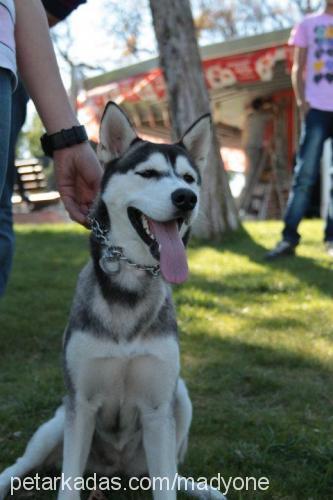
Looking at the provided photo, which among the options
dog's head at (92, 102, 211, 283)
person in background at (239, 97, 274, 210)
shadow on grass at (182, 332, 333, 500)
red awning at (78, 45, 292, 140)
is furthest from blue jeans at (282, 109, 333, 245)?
person in background at (239, 97, 274, 210)

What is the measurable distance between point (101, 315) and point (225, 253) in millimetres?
4961

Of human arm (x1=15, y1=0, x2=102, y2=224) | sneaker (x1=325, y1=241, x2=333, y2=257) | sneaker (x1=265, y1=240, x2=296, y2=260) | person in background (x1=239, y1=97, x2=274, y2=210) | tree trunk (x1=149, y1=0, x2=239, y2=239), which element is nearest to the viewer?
human arm (x1=15, y1=0, x2=102, y2=224)

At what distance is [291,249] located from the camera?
6832mm

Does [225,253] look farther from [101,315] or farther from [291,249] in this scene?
[101,315]

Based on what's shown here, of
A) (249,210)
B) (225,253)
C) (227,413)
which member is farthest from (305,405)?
(249,210)

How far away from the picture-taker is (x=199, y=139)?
9.76 ft

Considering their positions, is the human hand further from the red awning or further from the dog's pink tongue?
the red awning

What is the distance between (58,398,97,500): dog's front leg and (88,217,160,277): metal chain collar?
557mm

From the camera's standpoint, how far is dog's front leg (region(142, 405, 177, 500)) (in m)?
2.44

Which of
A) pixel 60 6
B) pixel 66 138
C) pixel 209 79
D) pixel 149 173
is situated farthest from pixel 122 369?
pixel 209 79

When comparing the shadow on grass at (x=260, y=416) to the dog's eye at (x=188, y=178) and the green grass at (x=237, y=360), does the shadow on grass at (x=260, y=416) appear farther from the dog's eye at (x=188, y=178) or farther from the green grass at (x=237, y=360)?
the dog's eye at (x=188, y=178)

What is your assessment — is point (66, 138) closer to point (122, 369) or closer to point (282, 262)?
point (122, 369)

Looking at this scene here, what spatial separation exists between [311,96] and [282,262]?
1785 mm

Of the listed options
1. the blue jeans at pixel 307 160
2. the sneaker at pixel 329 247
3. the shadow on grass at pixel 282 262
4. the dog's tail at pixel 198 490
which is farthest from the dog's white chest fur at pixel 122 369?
the sneaker at pixel 329 247
